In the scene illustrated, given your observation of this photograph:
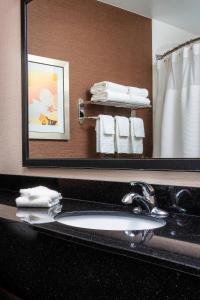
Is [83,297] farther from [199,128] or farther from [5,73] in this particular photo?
[5,73]

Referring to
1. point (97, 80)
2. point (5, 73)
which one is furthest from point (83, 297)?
point (5, 73)

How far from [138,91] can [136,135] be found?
6.6 inches

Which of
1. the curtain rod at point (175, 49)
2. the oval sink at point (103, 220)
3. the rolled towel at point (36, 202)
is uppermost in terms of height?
the curtain rod at point (175, 49)

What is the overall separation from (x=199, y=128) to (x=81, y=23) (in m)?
0.79

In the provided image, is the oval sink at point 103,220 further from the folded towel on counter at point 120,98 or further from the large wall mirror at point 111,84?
the folded towel on counter at point 120,98

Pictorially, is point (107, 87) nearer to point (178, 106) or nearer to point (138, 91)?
point (138, 91)

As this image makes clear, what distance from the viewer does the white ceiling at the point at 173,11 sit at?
3.76ft

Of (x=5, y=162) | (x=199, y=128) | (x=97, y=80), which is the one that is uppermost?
(x=97, y=80)

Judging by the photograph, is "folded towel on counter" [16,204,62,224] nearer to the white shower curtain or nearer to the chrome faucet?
the chrome faucet

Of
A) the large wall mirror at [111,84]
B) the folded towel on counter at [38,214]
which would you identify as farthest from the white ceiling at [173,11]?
the folded towel on counter at [38,214]

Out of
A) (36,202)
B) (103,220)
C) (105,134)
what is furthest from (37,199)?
(105,134)

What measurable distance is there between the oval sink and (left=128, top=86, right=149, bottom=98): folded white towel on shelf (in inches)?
17.4

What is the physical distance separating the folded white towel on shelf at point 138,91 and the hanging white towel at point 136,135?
9cm

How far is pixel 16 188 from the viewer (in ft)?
6.11
